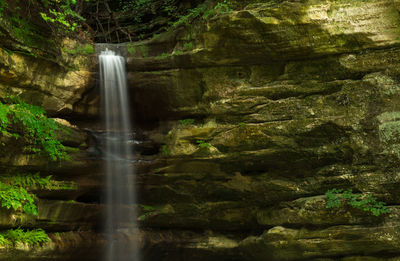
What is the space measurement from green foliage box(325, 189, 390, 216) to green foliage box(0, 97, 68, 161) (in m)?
6.18

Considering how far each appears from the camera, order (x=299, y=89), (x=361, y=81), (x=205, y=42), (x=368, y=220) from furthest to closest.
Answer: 1. (x=205, y=42)
2. (x=299, y=89)
3. (x=361, y=81)
4. (x=368, y=220)

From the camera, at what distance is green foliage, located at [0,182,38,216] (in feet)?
20.8

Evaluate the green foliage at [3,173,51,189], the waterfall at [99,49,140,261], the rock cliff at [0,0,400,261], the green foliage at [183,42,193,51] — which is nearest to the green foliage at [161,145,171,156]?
the rock cliff at [0,0,400,261]

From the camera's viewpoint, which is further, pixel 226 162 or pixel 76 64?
pixel 76 64

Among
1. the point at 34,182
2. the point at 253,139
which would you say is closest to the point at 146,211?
the point at 34,182

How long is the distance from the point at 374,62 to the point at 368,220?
3553 mm

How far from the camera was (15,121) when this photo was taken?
22.1ft

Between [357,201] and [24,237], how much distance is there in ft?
23.2

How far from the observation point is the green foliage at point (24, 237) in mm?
6469

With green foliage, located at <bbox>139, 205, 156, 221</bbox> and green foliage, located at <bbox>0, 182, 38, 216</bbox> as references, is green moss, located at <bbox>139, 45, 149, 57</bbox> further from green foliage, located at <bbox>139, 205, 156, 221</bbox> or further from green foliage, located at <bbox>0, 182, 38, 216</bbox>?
green foliage, located at <bbox>0, 182, 38, 216</bbox>

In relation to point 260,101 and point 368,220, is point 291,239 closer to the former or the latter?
point 368,220

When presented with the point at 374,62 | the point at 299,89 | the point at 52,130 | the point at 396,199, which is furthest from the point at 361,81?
the point at 52,130

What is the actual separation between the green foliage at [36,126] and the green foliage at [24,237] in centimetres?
167

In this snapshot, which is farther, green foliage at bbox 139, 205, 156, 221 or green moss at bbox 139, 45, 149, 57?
green moss at bbox 139, 45, 149, 57
